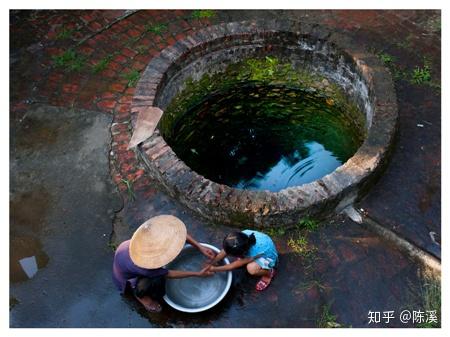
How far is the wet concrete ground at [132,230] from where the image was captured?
10.9 feet

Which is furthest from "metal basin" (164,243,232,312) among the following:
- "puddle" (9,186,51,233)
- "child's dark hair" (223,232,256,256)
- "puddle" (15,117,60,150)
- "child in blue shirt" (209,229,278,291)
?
"puddle" (15,117,60,150)

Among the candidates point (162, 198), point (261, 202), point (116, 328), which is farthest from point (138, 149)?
point (116, 328)

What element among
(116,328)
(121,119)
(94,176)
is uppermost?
(121,119)

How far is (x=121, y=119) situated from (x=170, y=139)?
1.80ft

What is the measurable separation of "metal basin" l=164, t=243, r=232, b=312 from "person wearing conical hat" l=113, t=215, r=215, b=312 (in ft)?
0.41

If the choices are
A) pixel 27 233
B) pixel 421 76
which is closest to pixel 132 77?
pixel 27 233

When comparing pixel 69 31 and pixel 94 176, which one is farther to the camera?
pixel 69 31

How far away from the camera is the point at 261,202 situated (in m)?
3.42

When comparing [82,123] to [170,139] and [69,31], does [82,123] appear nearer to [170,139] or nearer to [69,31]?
[170,139]

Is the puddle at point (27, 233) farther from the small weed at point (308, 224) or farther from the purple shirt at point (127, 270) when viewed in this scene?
the small weed at point (308, 224)

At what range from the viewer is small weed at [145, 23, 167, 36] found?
5188mm

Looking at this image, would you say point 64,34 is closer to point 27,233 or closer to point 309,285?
→ point 27,233

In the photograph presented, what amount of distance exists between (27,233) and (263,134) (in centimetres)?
258

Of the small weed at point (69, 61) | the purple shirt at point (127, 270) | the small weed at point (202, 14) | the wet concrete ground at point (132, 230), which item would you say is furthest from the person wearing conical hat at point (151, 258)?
the small weed at point (202, 14)
